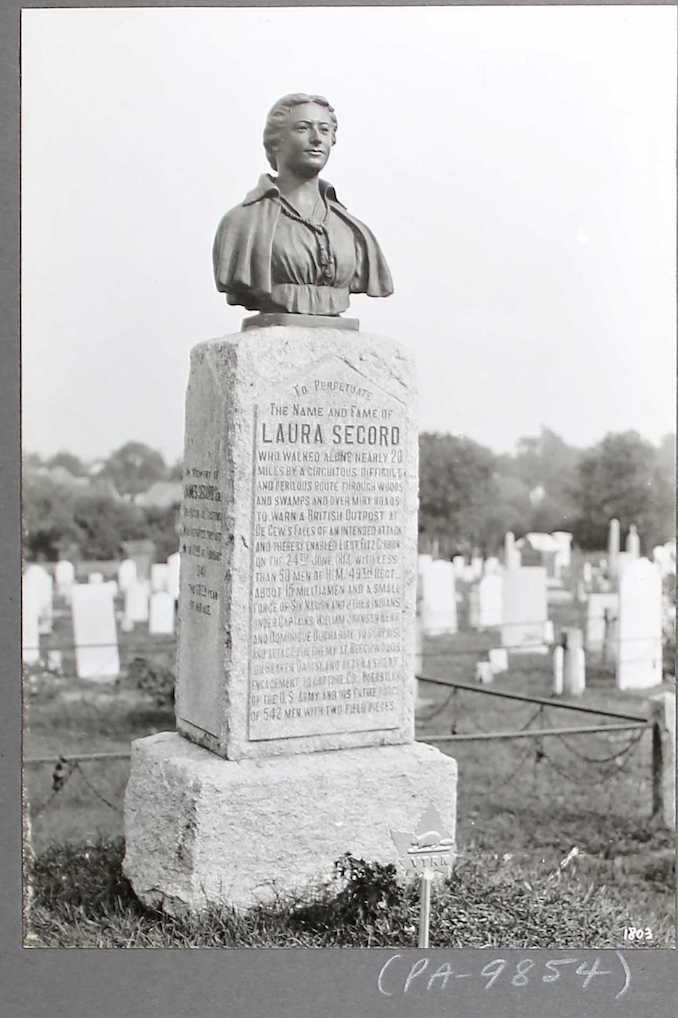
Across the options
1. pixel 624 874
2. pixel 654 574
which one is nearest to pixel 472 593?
pixel 654 574

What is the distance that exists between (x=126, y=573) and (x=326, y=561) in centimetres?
585

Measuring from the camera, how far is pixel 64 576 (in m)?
10.9

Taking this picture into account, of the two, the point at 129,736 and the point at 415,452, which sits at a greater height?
the point at 415,452

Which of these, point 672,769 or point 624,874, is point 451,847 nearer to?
point 624,874

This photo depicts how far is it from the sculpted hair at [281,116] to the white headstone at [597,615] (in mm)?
6207

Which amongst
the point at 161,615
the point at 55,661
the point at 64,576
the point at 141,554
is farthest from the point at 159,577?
the point at 55,661

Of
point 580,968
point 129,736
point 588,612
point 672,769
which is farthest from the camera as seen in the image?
point 588,612

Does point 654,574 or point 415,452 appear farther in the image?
point 654,574

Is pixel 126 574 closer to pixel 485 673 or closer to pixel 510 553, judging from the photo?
pixel 485 673

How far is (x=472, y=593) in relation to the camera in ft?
36.2

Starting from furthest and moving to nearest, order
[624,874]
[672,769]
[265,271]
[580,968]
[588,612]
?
[588,612]
[672,769]
[624,874]
[265,271]
[580,968]

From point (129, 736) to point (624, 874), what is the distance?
4.14 meters

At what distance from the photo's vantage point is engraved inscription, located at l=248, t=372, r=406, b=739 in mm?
5035

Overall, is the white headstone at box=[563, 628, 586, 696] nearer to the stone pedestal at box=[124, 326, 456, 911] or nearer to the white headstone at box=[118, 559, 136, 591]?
the white headstone at box=[118, 559, 136, 591]
